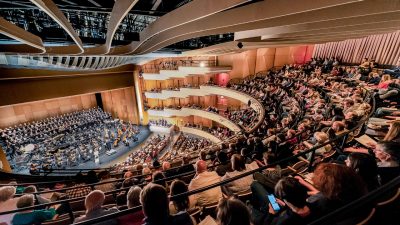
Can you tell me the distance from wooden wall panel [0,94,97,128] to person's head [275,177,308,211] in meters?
22.2

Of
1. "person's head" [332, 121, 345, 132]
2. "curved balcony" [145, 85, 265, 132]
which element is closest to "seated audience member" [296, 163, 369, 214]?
"person's head" [332, 121, 345, 132]

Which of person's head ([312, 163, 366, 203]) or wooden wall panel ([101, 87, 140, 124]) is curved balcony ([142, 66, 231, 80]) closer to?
wooden wall panel ([101, 87, 140, 124])

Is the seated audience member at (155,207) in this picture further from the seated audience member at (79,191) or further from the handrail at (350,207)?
the seated audience member at (79,191)

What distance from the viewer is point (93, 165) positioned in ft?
52.9

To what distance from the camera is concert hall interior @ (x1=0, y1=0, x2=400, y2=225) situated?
2.19 metres

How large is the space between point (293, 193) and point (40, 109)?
2494 cm

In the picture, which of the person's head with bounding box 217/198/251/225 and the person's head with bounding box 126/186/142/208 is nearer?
the person's head with bounding box 217/198/251/225

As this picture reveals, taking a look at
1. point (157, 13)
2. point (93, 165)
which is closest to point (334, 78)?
point (157, 13)

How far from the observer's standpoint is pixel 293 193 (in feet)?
6.26

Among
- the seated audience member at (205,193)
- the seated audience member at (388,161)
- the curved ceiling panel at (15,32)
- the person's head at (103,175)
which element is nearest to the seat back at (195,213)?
the seated audience member at (205,193)

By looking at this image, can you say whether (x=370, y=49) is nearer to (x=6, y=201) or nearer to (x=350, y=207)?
(x=350, y=207)

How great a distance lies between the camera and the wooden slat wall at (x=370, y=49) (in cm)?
1145

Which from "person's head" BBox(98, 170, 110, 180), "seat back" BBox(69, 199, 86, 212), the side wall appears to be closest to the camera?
"seat back" BBox(69, 199, 86, 212)

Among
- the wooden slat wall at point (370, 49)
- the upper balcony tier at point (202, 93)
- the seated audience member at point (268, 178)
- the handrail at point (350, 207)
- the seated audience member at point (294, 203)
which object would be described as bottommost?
the upper balcony tier at point (202, 93)
